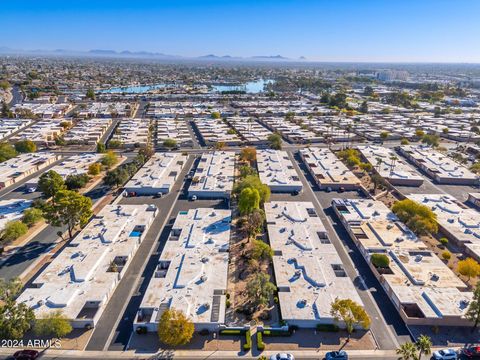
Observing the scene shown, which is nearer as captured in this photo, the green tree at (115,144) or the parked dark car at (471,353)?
the parked dark car at (471,353)

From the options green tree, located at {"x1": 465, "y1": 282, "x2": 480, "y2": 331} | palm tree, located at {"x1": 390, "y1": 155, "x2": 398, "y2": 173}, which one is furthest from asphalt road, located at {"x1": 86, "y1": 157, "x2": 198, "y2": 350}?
palm tree, located at {"x1": 390, "y1": 155, "x2": 398, "y2": 173}

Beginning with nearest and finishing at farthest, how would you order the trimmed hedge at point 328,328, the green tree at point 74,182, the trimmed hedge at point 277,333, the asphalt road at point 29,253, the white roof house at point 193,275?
1. the trimmed hedge at point 277,333
2. the trimmed hedge at point 328,328
3. the white roof house at point 193,275
4. the asphalt road at point 29,253
5. the green tree at point 74,182

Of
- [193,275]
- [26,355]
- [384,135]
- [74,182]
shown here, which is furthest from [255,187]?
[384,135]

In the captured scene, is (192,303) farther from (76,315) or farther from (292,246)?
(292,246)

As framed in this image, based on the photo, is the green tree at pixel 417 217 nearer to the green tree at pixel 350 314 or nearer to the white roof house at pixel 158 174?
the green tree at pixel 350 314

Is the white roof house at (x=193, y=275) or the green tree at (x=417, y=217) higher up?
the green tree at (x=417, y=217)

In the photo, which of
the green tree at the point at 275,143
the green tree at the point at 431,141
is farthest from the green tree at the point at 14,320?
the green tree at the point at 431,141

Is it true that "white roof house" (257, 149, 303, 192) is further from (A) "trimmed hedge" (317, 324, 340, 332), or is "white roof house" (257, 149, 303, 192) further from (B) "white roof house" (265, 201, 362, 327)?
(A) "trimmed hedge" (317, 324, 340, 332)
